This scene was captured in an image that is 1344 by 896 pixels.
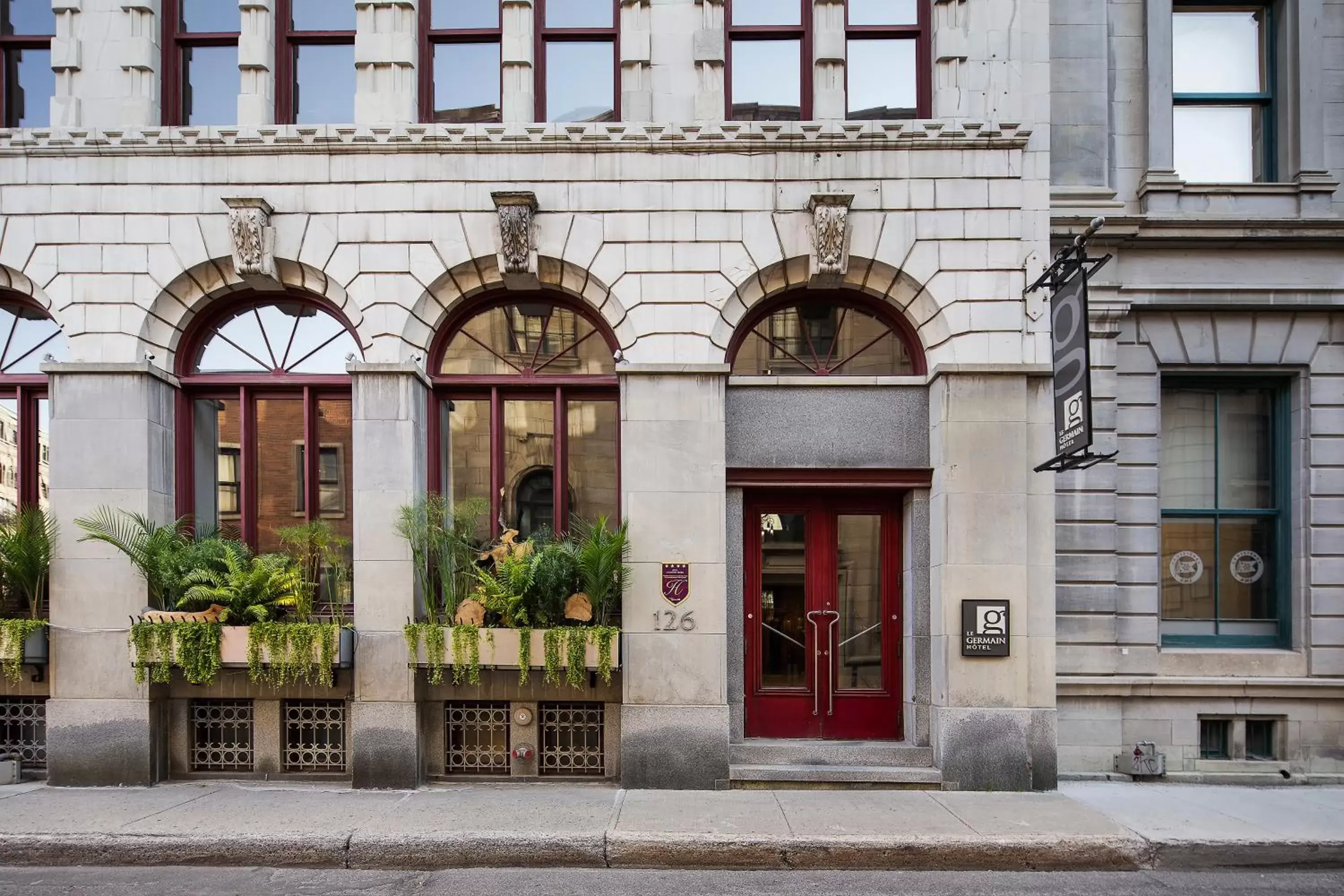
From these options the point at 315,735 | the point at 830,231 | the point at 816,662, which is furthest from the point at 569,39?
the point at 315,735

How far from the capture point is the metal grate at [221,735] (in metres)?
9.28

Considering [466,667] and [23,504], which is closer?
[466,667]

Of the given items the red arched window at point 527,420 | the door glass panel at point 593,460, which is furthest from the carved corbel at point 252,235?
the door glass panel at point 593,460

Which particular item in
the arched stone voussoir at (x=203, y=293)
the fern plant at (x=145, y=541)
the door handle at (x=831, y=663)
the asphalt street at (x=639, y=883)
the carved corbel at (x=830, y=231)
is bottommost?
the asphalt street at (x=639, y=883)

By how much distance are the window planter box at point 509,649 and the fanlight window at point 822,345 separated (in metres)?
3.55

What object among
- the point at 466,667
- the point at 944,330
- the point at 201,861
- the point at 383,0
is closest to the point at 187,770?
the point at 201,861

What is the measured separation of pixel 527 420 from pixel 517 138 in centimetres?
320

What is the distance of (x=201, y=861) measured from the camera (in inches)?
279

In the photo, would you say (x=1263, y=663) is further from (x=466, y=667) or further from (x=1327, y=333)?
(x=466, y=667)

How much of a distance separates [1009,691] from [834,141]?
632 cm

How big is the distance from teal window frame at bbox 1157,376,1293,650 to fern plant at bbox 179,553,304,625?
9972 millimetres

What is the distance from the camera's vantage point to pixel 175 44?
31.9 feet

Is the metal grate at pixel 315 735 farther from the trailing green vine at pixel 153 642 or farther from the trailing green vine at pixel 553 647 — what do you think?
the trailing green vine at pixel 553 647

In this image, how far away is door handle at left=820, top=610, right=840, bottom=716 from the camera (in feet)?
30.9
